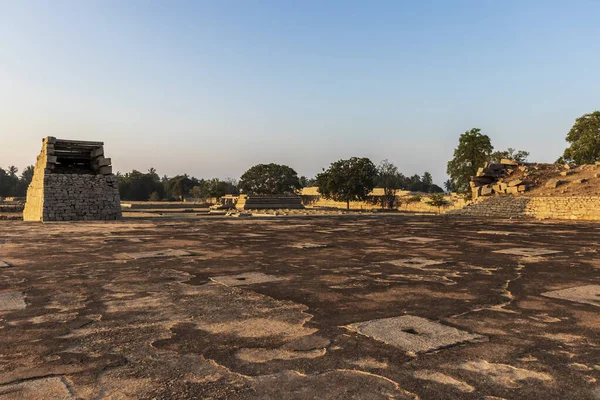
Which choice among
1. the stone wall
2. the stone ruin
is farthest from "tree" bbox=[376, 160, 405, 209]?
the stone ruin

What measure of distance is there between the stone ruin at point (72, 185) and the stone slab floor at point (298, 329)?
12.9 metres

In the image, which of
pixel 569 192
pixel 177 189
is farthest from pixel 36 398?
pixel 177 189

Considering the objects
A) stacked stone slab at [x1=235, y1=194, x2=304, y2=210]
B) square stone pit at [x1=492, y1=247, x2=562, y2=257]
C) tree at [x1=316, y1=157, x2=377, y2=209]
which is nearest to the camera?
square stone pit at [x1=492, y1=247, x2=562, y2=257]

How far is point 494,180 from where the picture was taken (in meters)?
32.2

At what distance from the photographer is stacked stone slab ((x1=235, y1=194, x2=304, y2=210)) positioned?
32987 mm

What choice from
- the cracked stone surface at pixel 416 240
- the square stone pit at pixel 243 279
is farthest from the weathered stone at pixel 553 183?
the square stone pit at pixel 243 279

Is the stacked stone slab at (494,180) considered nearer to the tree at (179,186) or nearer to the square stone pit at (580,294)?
the square stone pit at (580,294)

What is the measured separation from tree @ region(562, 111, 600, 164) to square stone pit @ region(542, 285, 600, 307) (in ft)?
151

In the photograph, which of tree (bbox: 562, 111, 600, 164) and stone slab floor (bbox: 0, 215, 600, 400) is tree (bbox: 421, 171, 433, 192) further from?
stone slab floor (bbox: 0, 215, 600, 400)

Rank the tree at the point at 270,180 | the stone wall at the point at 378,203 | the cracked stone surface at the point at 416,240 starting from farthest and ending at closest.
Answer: the tree at the point at 270,180
the stone wall at the point at 378,203
the cracked stone surface at the point at 416,240

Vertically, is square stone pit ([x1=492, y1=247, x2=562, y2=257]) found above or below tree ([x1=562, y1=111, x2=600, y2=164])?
below

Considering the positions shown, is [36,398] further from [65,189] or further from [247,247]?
[65,189]

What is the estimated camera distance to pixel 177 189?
8194cm

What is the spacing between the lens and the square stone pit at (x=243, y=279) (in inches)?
205
